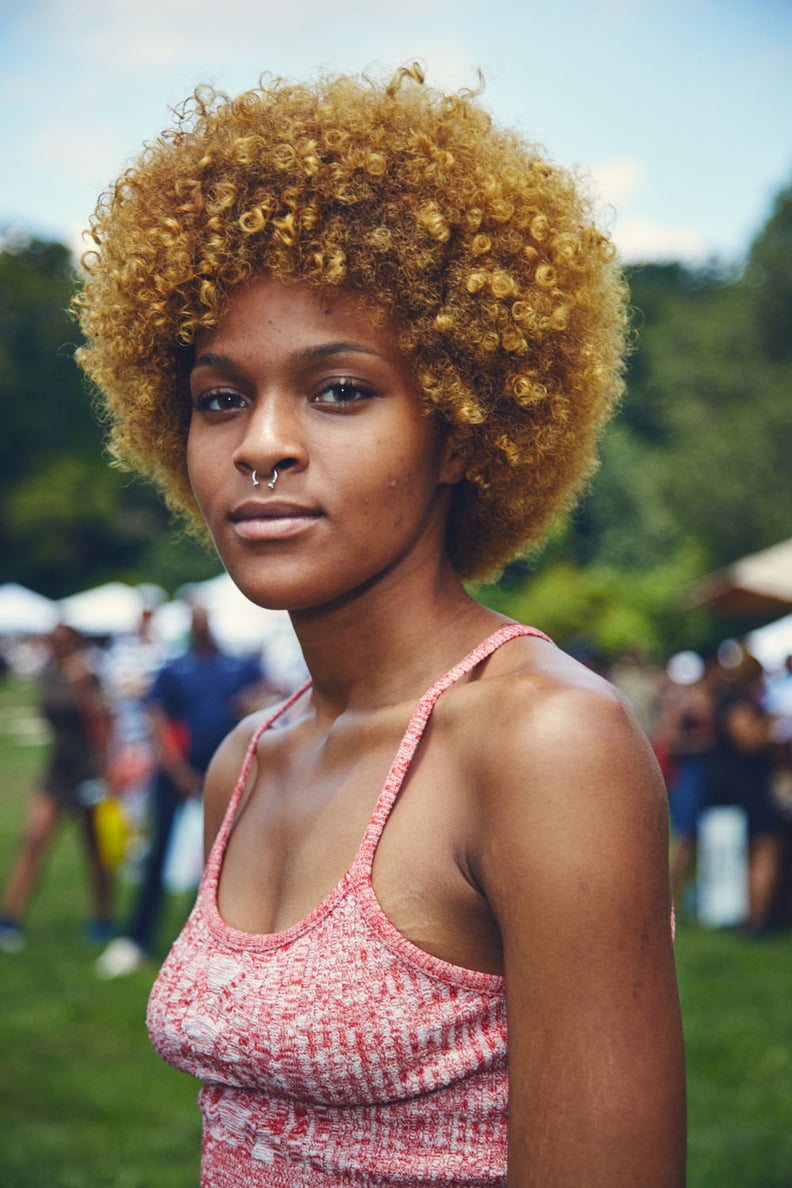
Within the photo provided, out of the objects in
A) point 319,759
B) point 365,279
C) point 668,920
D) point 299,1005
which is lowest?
point 299,1005

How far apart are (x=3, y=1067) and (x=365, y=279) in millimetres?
5541

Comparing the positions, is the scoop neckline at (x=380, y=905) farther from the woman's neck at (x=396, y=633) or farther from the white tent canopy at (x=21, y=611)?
the white tent canopy at (x=21, y=611)

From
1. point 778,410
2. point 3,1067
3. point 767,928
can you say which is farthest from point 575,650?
point 778,410

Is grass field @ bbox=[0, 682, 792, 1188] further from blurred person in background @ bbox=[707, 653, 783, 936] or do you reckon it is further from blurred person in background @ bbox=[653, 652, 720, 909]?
blurred person in background @ bbox=[653, 652, 720, 909]

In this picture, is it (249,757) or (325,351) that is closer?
(325,351)

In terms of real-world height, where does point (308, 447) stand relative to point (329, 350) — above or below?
below

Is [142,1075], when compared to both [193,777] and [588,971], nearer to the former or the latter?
[193,777]

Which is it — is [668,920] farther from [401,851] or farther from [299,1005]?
[299,1005]

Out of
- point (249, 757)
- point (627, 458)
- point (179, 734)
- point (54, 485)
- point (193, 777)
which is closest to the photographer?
point (249, 757)

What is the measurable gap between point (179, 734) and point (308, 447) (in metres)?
6.71

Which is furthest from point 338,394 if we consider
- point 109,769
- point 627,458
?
point 627,458

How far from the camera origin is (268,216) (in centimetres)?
169

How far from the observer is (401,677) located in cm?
176

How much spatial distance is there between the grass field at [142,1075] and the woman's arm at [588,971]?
12.6 feet
